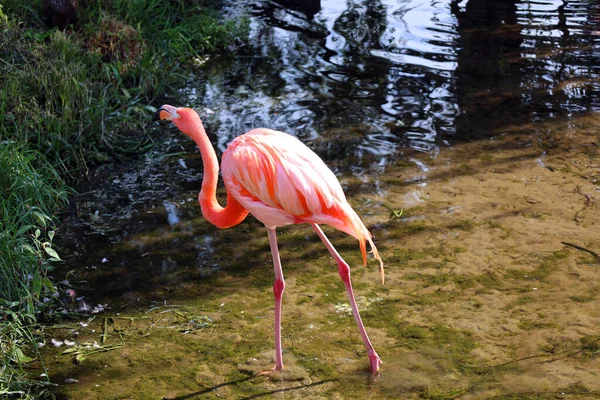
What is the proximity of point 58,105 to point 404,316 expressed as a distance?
3359 mm

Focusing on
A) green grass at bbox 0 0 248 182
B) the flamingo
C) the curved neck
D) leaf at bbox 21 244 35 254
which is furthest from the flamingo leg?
green grass at bbox 0 0 248 182

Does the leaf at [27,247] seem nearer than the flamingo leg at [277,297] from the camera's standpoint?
No

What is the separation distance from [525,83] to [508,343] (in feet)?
12.5

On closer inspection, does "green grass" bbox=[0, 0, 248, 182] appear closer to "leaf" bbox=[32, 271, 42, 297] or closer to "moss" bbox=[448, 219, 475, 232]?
"leaf" bbox=[32, 271, 42, 297]

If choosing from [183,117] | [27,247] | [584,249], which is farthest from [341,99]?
[27,247]

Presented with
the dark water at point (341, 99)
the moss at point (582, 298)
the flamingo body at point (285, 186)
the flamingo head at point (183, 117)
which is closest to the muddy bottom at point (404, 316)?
the moss at point (582, 298)

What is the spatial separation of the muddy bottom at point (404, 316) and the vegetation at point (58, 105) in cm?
33

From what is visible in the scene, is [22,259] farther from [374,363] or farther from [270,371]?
[374,363]

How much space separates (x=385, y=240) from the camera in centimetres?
459

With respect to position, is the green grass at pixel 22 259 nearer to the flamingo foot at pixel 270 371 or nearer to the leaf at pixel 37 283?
the leaf at pixel 37 283

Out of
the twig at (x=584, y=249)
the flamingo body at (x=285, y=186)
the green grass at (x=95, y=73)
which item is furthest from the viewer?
the green grass at (x=95, y=73)

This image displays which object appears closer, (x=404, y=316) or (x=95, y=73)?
(x=404, y=316)

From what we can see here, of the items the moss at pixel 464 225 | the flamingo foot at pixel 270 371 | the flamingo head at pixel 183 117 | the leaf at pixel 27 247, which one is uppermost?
the flamingo head at pixel 183 117

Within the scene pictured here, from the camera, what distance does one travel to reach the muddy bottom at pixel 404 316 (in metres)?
3.44
